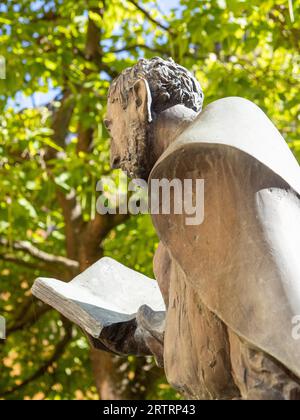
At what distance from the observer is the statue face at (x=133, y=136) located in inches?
117

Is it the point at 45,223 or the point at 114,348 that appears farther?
the point at 45,223

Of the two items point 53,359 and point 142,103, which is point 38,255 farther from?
point 142,103

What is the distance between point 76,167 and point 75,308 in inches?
187

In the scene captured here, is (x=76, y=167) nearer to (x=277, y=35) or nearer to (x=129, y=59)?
(x=129, y=59)

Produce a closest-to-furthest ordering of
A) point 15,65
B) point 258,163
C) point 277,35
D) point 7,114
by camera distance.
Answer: point 258,163 → point 277,35 → point 15,65 → point 7,114

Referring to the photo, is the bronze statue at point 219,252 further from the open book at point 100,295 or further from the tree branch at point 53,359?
the tree branch at point 53,359

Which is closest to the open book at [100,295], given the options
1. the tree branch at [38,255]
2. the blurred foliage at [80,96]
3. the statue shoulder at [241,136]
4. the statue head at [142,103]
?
the statue head at [142,103]

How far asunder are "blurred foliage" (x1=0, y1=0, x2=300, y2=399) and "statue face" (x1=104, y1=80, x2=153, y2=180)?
143 inches

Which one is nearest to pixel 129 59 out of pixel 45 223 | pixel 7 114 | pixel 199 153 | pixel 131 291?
pixel 7 114

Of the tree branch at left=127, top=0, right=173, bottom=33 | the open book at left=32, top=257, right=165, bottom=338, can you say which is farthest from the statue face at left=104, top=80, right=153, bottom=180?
Result: the tree branch at left=127, top=0, right=173, bottom=33

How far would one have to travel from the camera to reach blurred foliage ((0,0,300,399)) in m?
7.20

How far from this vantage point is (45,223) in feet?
28.3
